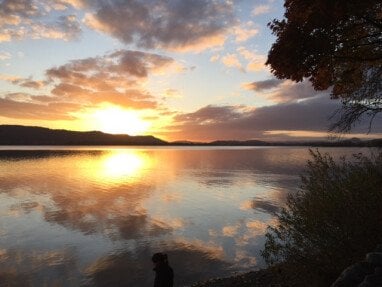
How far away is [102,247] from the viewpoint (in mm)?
23828

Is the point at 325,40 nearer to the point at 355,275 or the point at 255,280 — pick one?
the point at 355,275

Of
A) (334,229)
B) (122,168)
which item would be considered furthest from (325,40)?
(122,168)

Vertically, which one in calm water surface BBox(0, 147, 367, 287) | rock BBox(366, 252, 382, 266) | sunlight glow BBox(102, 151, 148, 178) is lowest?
calm water surface BBox(0, 147, 367, 287)

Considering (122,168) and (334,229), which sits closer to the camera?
(334,229)

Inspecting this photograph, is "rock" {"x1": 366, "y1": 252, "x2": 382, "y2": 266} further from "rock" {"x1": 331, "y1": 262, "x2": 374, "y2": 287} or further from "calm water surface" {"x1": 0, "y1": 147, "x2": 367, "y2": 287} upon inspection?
"calm water surface" {"x1": 0, "y1": 147, "x2": 367, "y2": 287}

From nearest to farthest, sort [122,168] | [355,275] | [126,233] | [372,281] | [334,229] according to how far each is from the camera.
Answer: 1. [372,281]
2. [355,275]
3. [334,229]
4. [126,233]
5. [122,168]

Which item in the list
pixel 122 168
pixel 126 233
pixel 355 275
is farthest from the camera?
pixel 122 168

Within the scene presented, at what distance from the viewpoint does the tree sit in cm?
1090

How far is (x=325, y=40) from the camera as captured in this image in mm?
11992

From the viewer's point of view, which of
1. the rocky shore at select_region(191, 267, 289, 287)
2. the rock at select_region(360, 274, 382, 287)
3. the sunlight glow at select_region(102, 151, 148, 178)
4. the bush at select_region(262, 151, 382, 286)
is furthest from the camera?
the sunlight glow at select_region(102, 151, 148, 178)

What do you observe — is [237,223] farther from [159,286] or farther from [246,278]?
[159,286]

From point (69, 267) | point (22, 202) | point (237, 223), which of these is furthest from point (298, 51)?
point (22, 202)

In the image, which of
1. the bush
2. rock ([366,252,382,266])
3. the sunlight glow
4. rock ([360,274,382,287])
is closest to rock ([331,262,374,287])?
rock ([366,252,382,266])

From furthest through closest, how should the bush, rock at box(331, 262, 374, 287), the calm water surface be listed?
1. the calm water surface
2. the bush
3. rock at box(331, 262, 374, 287)
